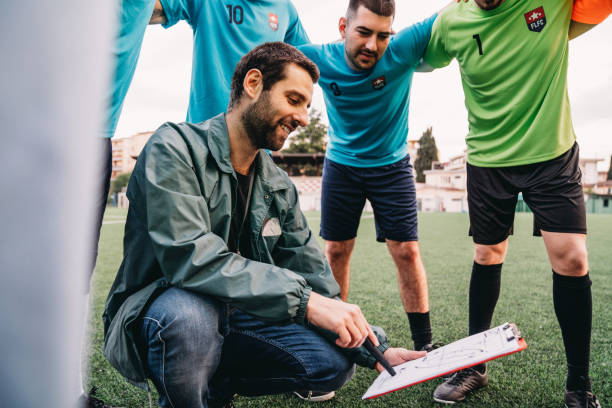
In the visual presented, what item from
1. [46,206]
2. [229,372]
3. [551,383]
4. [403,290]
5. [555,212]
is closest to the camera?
[46,206]

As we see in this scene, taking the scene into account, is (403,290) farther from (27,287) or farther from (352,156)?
(27,287)

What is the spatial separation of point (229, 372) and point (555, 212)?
157 centimetres

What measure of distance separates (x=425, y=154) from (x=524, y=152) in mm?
66678

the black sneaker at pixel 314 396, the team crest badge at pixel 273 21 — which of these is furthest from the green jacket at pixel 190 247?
the team crest badge at pixel 273 21

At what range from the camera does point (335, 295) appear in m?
1.67

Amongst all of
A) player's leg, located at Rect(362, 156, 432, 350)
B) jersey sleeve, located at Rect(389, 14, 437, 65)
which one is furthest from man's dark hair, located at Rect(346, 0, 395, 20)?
player's leg, located at Rect(362, 156, 432, 350)

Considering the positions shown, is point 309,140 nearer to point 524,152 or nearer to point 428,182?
point 428,182

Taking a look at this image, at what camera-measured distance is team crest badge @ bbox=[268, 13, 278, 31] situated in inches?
95.1

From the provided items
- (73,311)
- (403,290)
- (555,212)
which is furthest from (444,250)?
(73,311)

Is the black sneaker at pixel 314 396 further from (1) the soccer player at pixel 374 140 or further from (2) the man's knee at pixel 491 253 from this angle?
(2) the man's knee at pixel 491 253

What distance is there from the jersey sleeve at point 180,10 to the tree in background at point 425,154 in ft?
210

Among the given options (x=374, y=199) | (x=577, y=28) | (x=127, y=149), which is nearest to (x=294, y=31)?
(x=374, y=199)

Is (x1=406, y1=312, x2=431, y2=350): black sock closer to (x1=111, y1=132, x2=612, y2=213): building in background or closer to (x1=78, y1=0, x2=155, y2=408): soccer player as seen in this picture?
(x1=78, y1=0, x2=155, y2=408): soccer player

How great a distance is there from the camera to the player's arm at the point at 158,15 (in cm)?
209
